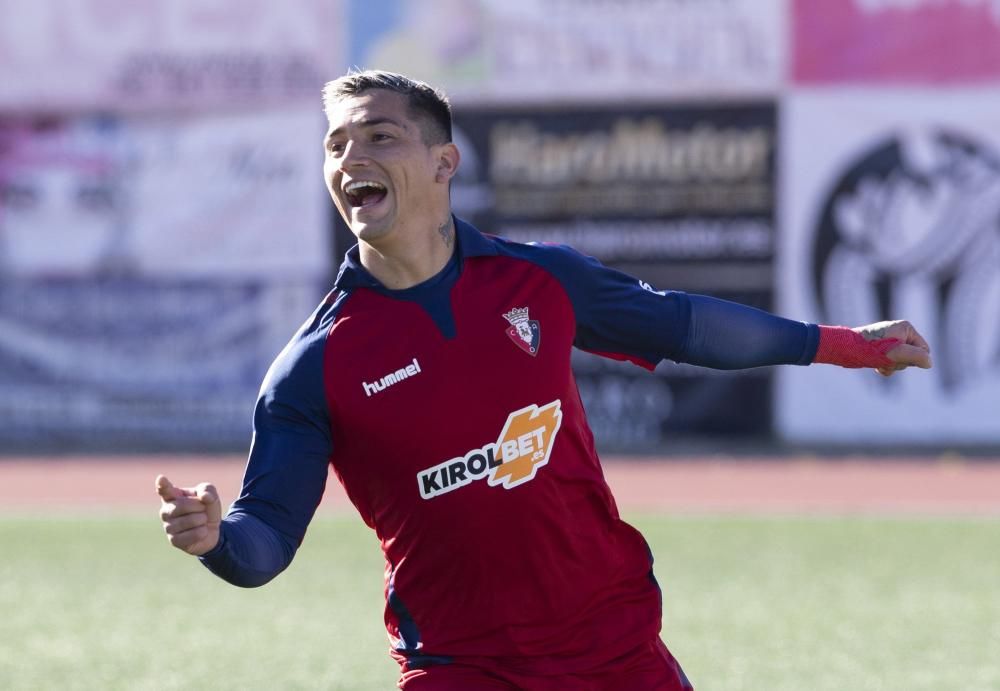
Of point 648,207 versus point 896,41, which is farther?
point 648,207

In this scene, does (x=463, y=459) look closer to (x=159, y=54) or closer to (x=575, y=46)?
(x=575, y=46)

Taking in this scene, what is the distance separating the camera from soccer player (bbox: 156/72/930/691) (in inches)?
170

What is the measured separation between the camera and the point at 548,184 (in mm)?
18406

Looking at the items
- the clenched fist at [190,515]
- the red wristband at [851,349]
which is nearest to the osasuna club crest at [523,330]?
the red wristband at [851,349]

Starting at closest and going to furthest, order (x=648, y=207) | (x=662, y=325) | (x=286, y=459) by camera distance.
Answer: (x=286, y=459)
(x=662, y=325)
(x=648, y=207)

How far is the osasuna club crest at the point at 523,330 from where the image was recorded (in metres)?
4.43

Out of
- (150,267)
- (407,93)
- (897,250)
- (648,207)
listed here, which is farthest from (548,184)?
(407,93)

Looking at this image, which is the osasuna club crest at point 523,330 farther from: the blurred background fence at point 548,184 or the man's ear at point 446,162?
the blurred background fence at point 548,184

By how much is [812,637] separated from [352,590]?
9.98ft

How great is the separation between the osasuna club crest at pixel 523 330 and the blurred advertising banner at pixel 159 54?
14595mm

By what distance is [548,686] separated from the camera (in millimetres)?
4336

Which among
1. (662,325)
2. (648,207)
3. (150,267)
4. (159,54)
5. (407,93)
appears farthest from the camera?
(150,267)

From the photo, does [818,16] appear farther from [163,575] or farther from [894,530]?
[163,575]

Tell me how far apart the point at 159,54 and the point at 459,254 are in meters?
15.1
